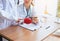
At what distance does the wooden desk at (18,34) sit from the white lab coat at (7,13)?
0.38 feet

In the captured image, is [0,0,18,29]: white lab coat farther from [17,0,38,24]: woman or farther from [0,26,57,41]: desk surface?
[17,0,38,24]: woman

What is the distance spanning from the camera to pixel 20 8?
5.79 ft

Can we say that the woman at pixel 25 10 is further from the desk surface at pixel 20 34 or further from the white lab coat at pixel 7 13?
the desk surface at pixel 20 34

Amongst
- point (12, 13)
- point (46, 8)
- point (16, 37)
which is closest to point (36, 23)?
point (12, 13)

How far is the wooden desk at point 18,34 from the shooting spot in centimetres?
120

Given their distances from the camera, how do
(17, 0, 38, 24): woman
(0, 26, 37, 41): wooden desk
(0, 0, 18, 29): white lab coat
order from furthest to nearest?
(17, 0, 38, 24): woman < (0, 0, 18, 29): white lab coat < (0, 26, 37, 41): wooden desk

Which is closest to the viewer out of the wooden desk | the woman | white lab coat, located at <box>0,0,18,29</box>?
the wooden desk

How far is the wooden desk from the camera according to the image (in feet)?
3.92

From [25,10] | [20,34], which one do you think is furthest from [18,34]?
[25,10]

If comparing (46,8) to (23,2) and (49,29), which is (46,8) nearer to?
(23,2)

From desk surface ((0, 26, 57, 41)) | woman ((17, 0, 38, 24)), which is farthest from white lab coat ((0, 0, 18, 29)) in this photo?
woman ((17, 0, 38, 24))

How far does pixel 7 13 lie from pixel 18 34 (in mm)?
318

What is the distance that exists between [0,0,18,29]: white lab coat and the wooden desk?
0.38ft

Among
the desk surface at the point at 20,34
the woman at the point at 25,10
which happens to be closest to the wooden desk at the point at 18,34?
the desk surface at the point at 20,34
